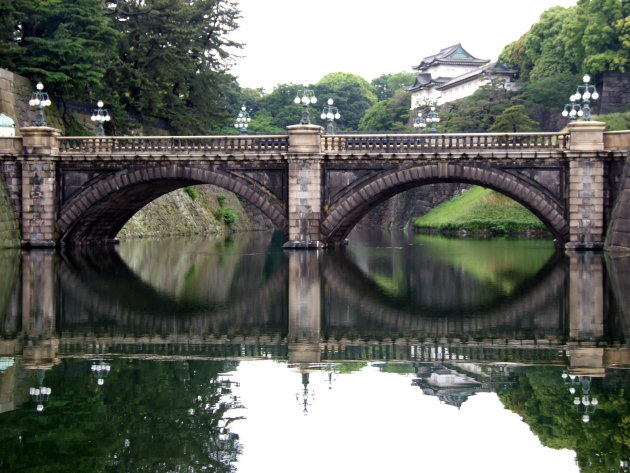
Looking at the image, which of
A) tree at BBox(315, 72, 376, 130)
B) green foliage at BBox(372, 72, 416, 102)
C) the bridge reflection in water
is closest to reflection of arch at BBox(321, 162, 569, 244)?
the bridge reflection in water

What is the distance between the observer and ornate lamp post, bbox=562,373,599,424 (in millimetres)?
9680

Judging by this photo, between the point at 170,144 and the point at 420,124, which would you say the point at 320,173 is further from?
the point at 420,124

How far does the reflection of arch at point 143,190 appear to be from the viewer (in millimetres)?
40406

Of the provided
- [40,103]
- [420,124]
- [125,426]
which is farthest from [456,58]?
[125,426]

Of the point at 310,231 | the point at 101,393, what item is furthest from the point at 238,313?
the point at 310,231

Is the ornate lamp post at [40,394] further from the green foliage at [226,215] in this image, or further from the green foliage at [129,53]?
the green foliage at [226,215]

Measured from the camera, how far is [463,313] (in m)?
18.7

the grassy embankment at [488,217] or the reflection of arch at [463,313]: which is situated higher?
the grassy embankment at [488,217]

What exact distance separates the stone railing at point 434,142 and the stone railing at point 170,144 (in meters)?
2.52

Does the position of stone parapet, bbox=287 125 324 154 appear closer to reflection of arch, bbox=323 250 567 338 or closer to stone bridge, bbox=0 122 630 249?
stone bridge, bbox=0 122 630 249

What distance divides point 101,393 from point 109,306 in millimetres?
9085

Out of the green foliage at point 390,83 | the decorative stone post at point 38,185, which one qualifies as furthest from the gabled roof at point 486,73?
the decorative stone post at point 38,185

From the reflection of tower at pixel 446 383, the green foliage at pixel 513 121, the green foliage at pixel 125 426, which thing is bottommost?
the green foliage at pixel 125 426

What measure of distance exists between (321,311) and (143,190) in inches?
1053
